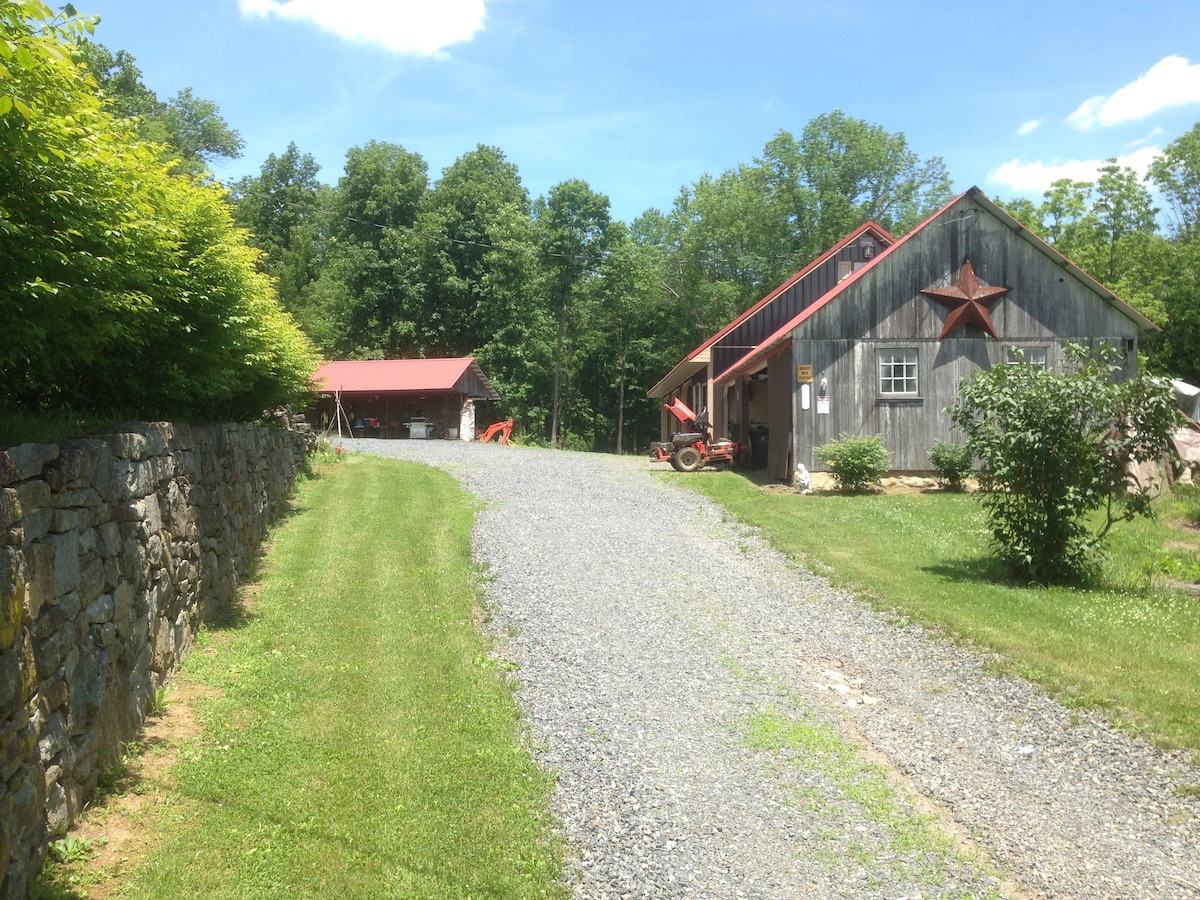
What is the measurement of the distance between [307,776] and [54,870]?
1430 millimetres

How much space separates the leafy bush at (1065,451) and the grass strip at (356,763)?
20.4ft

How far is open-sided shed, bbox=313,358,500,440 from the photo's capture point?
39750 millimetres

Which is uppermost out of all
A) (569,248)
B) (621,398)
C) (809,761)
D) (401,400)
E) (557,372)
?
(569,248)

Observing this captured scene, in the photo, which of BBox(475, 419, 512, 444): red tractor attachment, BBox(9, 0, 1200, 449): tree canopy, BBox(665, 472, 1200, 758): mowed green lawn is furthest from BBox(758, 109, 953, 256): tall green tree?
BBox(665, 472, 1200, 758): mowed green lawn

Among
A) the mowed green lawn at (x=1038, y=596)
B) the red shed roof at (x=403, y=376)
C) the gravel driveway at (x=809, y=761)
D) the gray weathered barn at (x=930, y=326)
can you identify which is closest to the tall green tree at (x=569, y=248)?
the red shed roof at (x=403, y=376)

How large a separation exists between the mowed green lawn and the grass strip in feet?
13.6

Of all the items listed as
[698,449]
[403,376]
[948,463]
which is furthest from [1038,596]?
[403,376]

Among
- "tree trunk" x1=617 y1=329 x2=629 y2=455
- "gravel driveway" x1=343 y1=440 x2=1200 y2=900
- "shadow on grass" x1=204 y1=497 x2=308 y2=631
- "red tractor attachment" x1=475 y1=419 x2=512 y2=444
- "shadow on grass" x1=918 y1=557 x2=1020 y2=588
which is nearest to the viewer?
"gravel driveway" x1=343 y1=440 x2=1200 y2=900

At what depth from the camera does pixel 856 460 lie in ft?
59.1

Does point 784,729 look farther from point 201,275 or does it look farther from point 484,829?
point 201,275

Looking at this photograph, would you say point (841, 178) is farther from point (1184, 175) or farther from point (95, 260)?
point (95, 260)

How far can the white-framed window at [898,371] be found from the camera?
19.6 m

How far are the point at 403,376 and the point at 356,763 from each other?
118ft

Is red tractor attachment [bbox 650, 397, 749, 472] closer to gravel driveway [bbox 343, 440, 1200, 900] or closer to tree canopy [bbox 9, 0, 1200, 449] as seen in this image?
gravel driveway [bbox 343, 440, 1200, 900]
